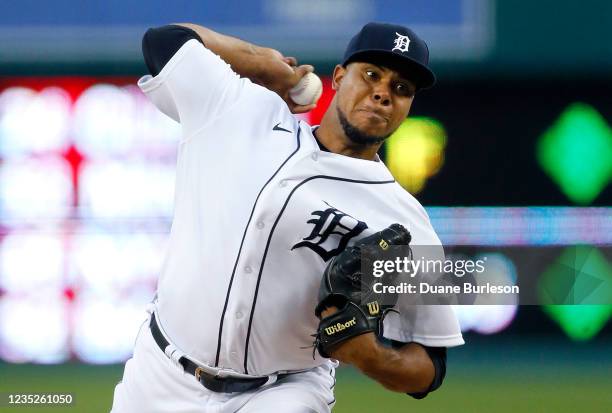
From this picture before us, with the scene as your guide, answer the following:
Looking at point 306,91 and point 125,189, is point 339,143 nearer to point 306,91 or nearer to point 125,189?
point 306,91

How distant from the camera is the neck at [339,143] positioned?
144 inches

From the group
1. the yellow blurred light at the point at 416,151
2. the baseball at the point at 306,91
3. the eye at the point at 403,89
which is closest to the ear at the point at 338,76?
the baseball at the point at 306,91

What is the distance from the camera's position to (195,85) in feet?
11.6

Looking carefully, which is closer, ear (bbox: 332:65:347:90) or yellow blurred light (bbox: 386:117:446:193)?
ear (bbox: 332:65:347:90)

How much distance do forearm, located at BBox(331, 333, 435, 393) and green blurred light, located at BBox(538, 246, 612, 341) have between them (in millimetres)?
5399

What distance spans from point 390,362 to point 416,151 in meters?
5.24

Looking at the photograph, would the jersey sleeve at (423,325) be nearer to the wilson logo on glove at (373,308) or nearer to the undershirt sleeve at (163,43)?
the wilson logo on glove at (373,308)

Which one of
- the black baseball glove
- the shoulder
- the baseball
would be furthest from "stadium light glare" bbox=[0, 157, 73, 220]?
the black baseball glove

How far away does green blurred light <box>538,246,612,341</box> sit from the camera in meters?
8.53

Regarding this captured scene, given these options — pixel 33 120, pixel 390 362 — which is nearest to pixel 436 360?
pixel 390 362

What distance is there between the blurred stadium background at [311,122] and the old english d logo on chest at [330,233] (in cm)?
443

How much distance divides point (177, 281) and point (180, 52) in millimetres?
709

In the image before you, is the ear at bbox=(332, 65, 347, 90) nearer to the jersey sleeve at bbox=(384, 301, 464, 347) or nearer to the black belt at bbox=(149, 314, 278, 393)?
the jersey sleeve at bbox=(384, 301, 464, 347)

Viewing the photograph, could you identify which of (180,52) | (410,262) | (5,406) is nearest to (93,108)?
(5,406)
